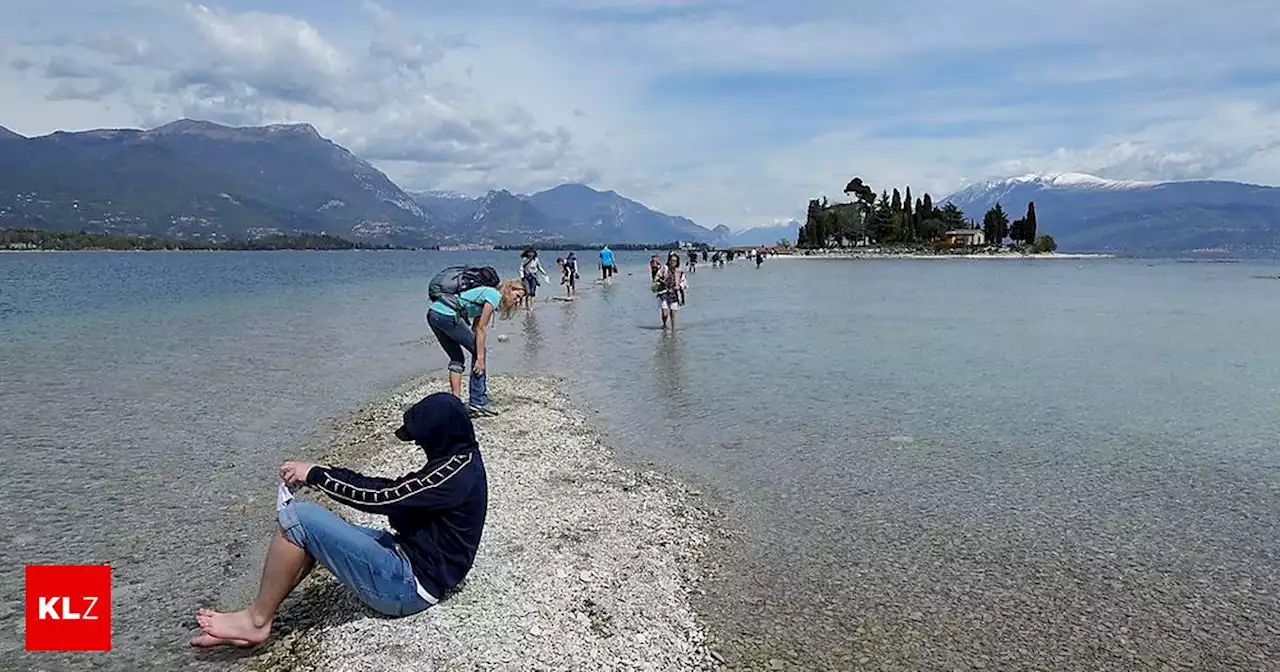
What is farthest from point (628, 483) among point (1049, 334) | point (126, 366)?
point (1049, 334)

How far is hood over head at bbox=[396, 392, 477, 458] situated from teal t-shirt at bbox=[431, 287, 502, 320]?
647 cm

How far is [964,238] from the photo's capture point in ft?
588

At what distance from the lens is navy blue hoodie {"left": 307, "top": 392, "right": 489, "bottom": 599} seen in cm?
595

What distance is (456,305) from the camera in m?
12.6

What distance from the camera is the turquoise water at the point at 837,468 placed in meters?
7.28

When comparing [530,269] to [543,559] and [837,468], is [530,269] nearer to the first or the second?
[837,468]

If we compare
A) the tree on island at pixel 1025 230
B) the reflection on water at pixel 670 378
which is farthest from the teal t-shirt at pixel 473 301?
the tree on island at pixel 1025 230

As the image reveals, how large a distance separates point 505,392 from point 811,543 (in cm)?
893

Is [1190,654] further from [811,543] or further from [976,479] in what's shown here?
[976,479]

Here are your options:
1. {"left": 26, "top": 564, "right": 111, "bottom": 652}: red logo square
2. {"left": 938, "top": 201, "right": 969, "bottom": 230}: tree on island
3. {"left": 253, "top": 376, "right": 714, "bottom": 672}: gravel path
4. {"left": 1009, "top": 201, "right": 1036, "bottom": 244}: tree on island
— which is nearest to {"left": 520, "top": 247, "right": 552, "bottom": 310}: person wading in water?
{"left": 253, "top": 376, "right": 714, "bottom": 672}: gravel path

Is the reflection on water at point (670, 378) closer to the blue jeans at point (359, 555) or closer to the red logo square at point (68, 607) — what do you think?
the blue jeans at point (359, 555)

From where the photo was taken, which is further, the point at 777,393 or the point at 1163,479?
the point at 777,393

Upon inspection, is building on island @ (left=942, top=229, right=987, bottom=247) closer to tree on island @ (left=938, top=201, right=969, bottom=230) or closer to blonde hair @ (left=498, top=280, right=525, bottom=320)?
tree on island @ (left=938, top=201, right=969, bottom=230)

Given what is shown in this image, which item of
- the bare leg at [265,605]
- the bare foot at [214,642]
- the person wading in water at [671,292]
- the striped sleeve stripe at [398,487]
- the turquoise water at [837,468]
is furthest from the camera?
the person wading in water at [671,292]
